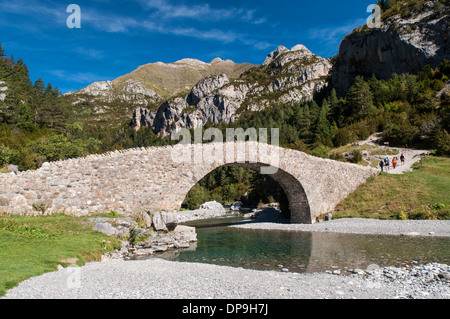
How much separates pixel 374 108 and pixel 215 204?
29663mm

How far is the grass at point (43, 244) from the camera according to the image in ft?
20.9

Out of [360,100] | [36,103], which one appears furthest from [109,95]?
[360,100]

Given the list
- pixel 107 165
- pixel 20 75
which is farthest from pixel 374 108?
pixel 20 75

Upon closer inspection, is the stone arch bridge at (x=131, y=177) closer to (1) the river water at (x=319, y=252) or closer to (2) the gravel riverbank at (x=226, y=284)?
(1) the river water at (x=319, y=252)

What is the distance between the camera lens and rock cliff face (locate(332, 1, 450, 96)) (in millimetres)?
45062

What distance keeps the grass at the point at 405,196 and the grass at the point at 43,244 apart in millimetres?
16051

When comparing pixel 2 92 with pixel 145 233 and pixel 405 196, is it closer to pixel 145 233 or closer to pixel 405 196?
pixel 145 233

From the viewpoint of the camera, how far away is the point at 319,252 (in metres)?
11.1

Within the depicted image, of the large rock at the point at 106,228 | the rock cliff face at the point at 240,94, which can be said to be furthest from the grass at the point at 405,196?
the rock cliff face at the point at 240,94

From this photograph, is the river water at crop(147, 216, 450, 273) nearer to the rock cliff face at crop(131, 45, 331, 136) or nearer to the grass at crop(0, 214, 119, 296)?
the grass at crop(0, 214, 119, 296)

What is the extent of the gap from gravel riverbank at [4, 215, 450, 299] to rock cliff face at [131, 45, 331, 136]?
117461mm

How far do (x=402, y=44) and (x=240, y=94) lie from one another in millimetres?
89995
